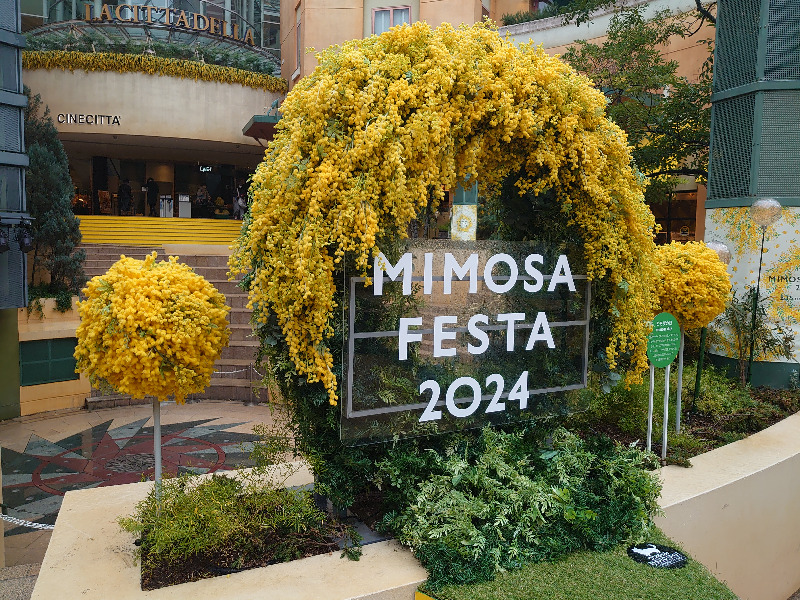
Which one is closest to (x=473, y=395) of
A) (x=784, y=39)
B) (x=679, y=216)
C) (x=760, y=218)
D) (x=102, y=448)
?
(x=760, y=218)

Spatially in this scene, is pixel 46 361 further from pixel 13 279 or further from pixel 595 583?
pixel 595 583

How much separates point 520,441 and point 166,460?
578cm

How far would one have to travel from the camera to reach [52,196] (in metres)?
12.7

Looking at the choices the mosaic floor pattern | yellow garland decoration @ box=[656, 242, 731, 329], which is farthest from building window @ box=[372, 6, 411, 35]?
yellow garland decoration @ box=[656, 242, 731, 329]

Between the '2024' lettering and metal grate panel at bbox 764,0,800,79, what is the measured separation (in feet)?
22.5

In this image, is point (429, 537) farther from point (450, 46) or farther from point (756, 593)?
point (756, 593)

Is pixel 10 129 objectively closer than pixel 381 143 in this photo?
No

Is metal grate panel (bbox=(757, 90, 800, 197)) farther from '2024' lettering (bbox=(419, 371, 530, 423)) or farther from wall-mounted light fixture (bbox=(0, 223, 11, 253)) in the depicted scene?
wall-mounted light fixture (bbox=(0, 223, 11, 253))

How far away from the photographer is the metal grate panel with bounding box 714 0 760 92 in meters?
8.62

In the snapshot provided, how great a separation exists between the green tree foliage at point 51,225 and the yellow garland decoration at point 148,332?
31.8ft

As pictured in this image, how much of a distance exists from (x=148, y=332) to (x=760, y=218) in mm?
7578

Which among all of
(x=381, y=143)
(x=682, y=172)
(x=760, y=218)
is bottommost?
(x=760, y=218)

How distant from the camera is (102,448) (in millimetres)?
9148

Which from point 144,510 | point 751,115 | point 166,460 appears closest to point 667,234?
point 751,115
